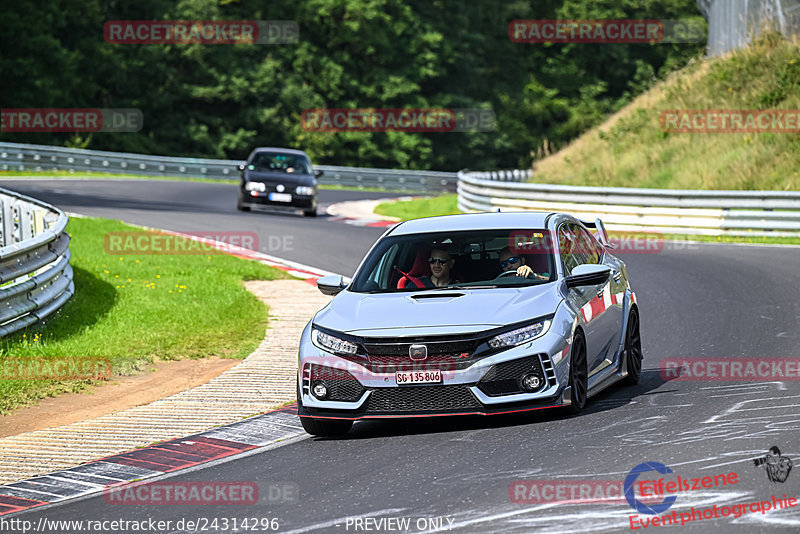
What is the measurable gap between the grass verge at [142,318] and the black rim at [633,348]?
162 inches

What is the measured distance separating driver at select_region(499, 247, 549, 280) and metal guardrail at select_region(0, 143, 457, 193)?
3575 centimetres

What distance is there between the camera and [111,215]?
28.6m

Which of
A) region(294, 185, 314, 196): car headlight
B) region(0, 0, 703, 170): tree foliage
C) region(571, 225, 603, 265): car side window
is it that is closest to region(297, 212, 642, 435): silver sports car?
region(571, 225, 603, 265): car side window

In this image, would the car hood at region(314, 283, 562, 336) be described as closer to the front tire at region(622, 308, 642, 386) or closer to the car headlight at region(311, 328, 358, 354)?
the car headlight at region(311, 328, 358, 354)

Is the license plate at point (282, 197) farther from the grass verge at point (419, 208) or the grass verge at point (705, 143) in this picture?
the grass verge at point (705, 143)

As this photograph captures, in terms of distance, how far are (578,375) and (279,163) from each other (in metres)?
23.6

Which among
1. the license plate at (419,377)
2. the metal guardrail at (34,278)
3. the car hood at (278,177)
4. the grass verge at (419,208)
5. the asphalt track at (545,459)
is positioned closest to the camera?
the asphalt track at (545,459)

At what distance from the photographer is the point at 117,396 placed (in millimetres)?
10867

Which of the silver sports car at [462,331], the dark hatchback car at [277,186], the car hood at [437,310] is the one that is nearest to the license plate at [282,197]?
the dark hatchback car at [277,186]

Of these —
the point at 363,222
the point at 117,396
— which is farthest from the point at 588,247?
the point at 363,222

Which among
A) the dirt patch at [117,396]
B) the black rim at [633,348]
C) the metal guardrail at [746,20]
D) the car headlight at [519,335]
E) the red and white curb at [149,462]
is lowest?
the dirt patch at [117,396]

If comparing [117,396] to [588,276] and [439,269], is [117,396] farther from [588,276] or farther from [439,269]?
[588,276]

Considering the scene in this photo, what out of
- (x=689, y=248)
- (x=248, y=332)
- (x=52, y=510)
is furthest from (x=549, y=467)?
(x=689, y=248)

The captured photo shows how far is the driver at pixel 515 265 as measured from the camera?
944 centimetres
